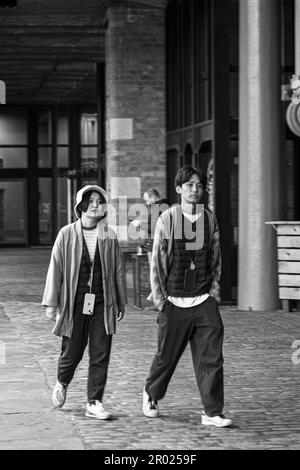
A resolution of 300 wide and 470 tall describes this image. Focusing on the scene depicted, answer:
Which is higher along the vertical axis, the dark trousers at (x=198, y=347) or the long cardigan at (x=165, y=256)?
the long cardigan at (x=165, y=256)

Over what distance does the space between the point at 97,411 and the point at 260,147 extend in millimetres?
7892

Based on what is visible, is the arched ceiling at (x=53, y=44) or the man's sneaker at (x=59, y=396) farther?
the arched ceiling at (x=53, y=44)

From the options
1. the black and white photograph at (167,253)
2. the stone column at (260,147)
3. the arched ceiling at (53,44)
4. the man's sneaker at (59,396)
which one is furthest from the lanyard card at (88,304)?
the arched ceiling at (53,44)

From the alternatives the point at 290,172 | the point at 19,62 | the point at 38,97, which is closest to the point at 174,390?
the point at 290,172

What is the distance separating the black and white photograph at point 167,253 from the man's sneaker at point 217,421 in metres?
0.01

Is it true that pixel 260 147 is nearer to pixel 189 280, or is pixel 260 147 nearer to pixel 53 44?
pixel 189 280

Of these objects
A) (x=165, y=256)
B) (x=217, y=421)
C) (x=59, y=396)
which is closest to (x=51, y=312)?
(x=59, y=396)

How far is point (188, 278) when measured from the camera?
7.79 metres

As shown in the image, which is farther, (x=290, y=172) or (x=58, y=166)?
(x=58, y=166)

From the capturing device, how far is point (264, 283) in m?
15.3

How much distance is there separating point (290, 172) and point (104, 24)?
6.81 m

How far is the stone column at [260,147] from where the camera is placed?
1513cm

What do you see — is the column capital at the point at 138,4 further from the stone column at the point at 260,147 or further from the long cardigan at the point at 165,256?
the long cardigan at the point at 165,256
